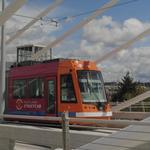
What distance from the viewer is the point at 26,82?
2030 centimetres

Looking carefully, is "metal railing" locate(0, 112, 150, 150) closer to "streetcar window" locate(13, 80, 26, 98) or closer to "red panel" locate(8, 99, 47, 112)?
"red panel" locate(8, 99, 47, 112)

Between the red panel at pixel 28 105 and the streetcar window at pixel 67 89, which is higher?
the streetcar window at pixel 67 89

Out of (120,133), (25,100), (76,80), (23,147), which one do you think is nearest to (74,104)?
(76,80)

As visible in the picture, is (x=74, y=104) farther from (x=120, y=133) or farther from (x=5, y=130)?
(x=120, y=133)

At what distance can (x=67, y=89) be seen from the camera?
18.3 meters

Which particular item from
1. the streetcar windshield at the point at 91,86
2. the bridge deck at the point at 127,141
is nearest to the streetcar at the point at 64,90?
the streetcar windshield at the point at 91,86

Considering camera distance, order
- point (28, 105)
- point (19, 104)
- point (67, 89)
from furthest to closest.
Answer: point (19, 104)
point (28, 105)
point (67, 89)

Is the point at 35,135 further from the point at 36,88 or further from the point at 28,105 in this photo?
the point at 28,105

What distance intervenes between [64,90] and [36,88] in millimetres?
1778

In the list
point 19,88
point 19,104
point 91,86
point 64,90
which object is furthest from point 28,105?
point 91,86

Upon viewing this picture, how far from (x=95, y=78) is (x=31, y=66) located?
316cm

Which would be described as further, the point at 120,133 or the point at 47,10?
the point at 47,10

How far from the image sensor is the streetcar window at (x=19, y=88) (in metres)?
20.6

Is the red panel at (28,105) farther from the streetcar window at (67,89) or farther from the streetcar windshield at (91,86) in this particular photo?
the streetcar windshield at (91,86)
